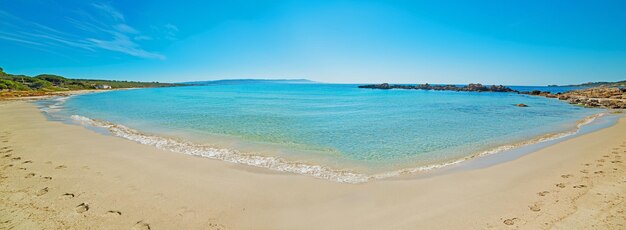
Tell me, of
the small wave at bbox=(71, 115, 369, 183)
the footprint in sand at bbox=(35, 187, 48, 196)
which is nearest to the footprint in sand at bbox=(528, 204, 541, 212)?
the small wave at bbox=(71, 115, 369, 183)

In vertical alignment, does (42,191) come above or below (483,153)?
above

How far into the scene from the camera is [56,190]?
21.2 ft

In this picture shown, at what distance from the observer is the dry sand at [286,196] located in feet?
16.8

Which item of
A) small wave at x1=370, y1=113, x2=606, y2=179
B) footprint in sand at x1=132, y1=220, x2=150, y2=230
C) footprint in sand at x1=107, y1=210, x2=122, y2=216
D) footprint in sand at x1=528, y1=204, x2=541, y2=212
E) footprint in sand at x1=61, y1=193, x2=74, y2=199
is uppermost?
footprint in sand at x1=528, y1=204, x2=541, y2=212

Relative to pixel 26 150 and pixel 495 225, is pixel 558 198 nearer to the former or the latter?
pixel 495 225

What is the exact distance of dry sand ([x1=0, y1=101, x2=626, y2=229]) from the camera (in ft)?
16.8

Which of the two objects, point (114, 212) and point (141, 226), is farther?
point (114, 212)

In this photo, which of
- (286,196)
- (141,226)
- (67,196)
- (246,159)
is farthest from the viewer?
(246,159)

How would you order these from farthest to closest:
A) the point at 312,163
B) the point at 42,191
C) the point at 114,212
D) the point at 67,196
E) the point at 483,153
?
the point at 483,153 → the point at 312,163 → the point at 42,191 → the point at 67,196 → the point at 114,212

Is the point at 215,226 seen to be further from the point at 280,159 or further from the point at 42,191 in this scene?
the point at 42,191

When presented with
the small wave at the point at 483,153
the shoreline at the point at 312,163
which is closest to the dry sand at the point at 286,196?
the shoreline at the point at 312,163

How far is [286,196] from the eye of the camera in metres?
6.54

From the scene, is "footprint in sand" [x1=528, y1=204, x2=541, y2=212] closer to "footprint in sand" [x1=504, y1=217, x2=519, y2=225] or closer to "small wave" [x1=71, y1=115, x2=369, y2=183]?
"footprint in sand" [x1=504, y1=217, x2=519, y2=225]

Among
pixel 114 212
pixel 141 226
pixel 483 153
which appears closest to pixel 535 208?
pixel 483 153
